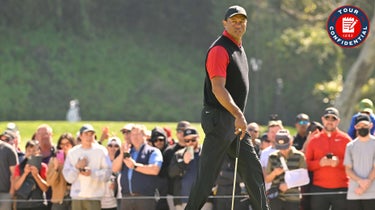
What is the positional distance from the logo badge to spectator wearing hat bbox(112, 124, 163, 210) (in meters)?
2.99

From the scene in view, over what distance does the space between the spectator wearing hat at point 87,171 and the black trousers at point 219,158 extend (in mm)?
4522

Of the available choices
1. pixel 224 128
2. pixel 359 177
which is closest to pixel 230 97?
pixel 224 128

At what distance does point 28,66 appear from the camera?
6097 centimetres

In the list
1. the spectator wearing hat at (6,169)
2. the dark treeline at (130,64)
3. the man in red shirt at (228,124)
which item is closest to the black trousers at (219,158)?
the man in red shirt at (228,124)

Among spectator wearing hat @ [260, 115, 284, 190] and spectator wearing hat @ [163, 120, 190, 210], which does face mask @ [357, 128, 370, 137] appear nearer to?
spectator wearing hat @ [260, 115, 284, 190]

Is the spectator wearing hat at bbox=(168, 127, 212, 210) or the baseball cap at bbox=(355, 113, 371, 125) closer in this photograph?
the baseball cap at bbox=(355, 113, 371, 125)

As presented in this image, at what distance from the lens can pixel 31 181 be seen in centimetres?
1323

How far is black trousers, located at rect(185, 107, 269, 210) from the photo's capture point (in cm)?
847

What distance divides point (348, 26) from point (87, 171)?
414 centimetres

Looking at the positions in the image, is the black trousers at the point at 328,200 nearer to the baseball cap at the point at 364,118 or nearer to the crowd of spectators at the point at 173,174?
the crowd of spectators at the point at 173,174

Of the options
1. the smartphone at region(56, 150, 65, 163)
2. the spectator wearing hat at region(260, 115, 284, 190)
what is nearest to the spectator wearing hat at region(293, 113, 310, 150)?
the spectator wearing hat at region(260, 115, 284, 190)

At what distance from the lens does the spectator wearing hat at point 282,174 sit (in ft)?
41.3

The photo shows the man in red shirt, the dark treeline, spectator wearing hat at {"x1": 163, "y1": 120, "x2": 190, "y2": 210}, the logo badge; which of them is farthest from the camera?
the dark treeline

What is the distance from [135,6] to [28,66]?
15.1 metres
